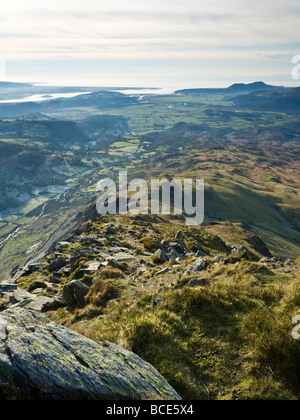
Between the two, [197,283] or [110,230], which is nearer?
[197,283]

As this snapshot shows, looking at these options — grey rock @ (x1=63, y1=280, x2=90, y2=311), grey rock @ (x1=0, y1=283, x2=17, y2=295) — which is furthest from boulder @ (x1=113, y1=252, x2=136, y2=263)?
grey rock @ (x1=0, y1=283, x2=17, y2=295)

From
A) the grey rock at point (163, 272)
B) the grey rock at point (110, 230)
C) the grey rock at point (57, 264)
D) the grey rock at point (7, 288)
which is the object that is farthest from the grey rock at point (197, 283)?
the grey rock at point (110, 230)

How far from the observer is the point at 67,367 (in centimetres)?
829

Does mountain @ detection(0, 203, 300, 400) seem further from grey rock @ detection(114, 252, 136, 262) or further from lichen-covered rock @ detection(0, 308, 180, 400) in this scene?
grey rock @ detection(114, 252, 136, 262)

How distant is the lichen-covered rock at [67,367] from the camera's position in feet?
24.8

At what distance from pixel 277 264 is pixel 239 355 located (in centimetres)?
1005

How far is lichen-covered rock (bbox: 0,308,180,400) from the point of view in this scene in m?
7.56

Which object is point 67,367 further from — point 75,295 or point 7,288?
point 7,288

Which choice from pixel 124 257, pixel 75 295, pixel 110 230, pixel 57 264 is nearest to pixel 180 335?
pixel 75 295

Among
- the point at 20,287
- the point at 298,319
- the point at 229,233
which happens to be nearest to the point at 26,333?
the point at 298,319

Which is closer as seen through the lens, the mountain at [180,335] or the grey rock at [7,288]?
the mountain at [180,335]

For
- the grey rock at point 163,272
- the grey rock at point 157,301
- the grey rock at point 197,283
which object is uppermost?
the grey rock at point 157,301

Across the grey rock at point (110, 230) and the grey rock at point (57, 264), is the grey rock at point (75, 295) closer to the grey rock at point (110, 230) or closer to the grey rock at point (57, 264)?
the grey rock at point (57, 264)
